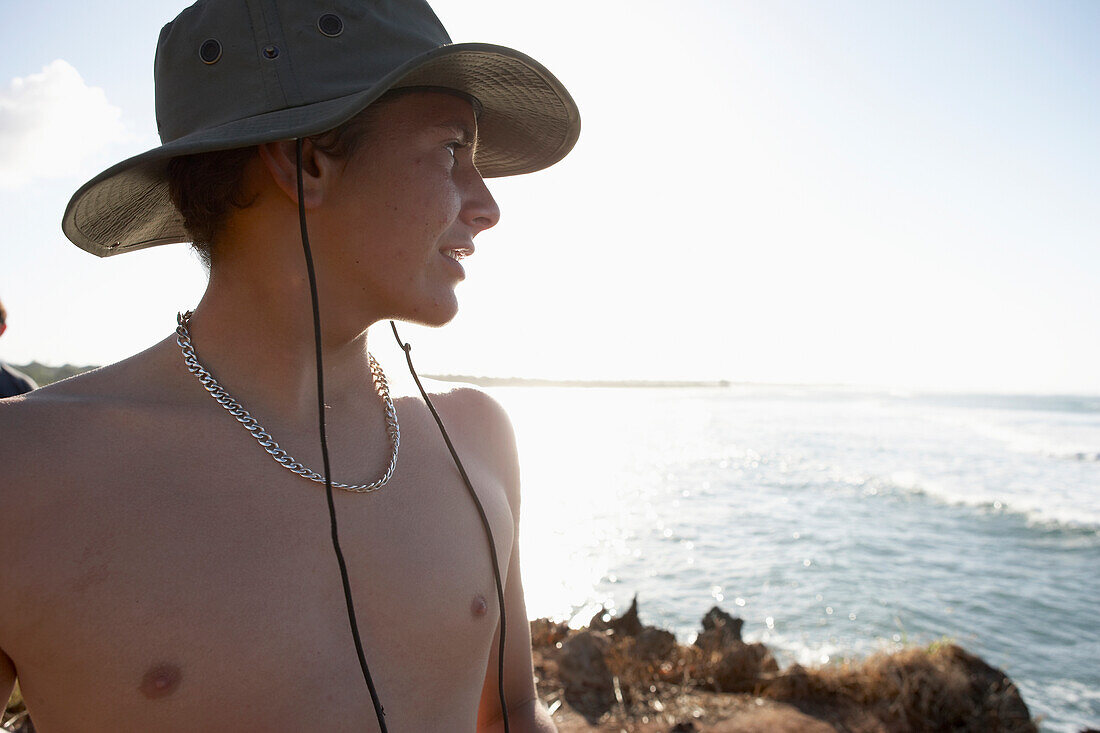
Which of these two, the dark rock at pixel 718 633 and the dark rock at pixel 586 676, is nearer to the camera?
the dark rock at pixel 586 676

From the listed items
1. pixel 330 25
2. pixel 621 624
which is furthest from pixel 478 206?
pixel 621 624

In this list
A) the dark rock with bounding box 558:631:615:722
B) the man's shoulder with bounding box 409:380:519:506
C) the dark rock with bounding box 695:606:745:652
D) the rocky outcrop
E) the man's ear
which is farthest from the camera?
the dark rock with bounding box 695:606:745:652

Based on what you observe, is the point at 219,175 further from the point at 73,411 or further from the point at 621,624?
the point at 621,624

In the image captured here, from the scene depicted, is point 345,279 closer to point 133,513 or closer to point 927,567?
point 133,513

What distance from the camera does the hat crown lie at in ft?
4.13

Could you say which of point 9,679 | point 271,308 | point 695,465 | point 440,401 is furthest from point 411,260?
point 695,465

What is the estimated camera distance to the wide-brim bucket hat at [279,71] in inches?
48.3

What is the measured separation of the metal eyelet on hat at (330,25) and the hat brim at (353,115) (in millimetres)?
144

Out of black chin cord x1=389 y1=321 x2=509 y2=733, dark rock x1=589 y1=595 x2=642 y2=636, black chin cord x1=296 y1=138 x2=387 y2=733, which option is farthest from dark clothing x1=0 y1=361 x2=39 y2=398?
dark rock x1=589 y1=595 x2=642 y2=636

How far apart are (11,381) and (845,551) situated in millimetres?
10881

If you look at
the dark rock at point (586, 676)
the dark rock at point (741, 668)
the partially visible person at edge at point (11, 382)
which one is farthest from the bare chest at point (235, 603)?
the dark rock at point (741, 668)

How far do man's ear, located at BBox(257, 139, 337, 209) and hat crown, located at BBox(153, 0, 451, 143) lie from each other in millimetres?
110

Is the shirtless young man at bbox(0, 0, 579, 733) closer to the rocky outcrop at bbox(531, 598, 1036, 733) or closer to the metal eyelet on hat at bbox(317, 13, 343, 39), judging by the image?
the metal eyelet on hat at bbox(317, 13, 343, 39)

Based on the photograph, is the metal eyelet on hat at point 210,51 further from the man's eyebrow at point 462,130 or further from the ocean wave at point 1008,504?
the ocean wave at point 1008,504
